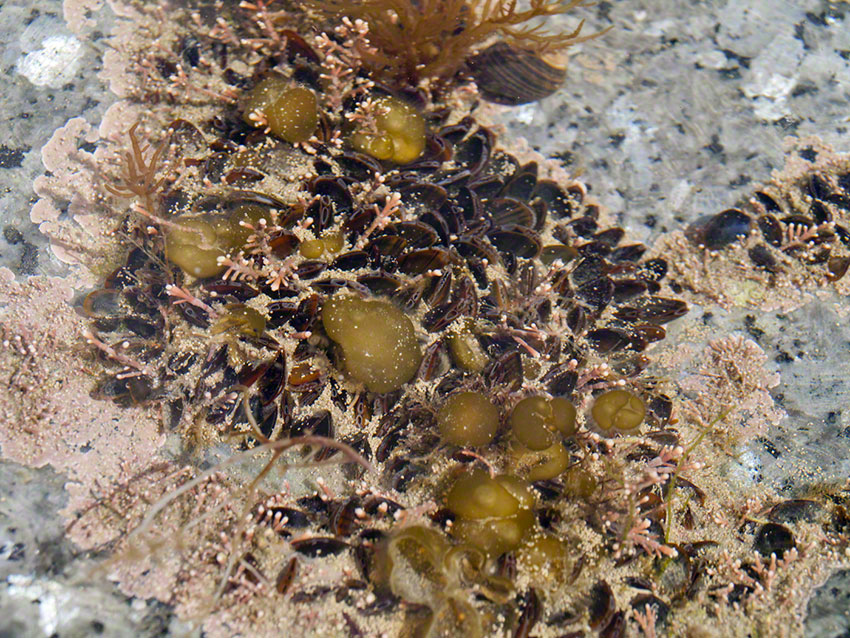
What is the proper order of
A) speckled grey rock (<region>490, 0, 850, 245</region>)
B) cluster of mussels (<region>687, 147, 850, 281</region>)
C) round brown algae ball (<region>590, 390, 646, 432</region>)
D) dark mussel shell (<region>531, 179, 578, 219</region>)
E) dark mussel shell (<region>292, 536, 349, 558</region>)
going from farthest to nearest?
speckled grey rock (<region>490, 0, 850, 245</region>), dark mussel shell (<region>531, 179, 578, 219</region>), cluster of mussels (<region>687, 147, 850, 281</region>), round brown algae ball (<region>590, 390, 646, 432</region>), dark mussel shell (<region>292, 536, 349, 558</region>)

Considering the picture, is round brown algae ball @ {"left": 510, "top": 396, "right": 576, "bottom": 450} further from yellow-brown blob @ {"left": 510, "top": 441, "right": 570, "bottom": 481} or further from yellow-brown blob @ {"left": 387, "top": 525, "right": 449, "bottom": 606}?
yellow-brown blob @ {"left": 387, "top": 525, "right": 449, "bottom": 606}

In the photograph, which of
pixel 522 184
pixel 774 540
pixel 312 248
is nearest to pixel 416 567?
pixel 312 248

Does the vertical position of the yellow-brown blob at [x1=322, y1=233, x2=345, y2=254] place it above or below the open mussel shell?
below

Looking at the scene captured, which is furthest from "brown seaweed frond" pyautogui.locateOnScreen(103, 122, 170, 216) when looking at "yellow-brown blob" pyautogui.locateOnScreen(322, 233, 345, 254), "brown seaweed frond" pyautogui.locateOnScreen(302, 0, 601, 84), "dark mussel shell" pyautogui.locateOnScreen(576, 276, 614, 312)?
"dark mussel shell" pyautogui.locateOnScreen(576, 276, 614, 312)

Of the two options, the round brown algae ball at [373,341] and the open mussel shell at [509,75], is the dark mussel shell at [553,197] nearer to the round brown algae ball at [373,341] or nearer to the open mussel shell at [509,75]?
the open mussel shell at [509,75]

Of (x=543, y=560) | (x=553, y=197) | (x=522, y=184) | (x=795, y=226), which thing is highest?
(x=522, y=184)

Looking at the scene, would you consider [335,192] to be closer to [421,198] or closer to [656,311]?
[421,198]
